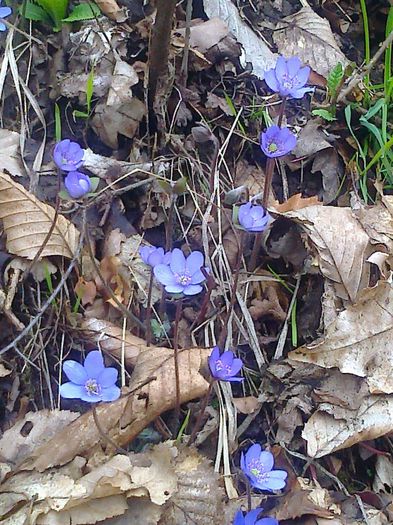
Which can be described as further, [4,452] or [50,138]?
[50,138]

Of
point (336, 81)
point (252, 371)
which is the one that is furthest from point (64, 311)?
point (336, 81)

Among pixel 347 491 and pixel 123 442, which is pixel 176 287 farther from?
pixel 347 491

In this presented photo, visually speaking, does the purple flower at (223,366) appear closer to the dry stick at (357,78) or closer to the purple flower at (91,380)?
the purple flower at (91,380)

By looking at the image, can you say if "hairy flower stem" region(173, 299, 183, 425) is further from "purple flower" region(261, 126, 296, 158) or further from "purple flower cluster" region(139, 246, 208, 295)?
"purple flower" region(261, 126, 296, 158)

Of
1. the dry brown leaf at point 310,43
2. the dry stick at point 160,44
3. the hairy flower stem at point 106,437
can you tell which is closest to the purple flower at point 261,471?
the hairy flower stem at point 106,437

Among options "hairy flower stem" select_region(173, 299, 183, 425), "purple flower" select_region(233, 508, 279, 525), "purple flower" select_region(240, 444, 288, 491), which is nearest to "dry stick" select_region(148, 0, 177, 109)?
"hairy flower stem" select_region(173, 299, 183, 425)

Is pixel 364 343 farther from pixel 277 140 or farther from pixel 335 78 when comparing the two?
Answer: pixel 335 78
